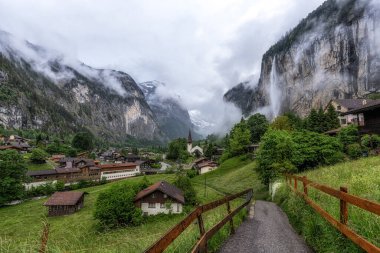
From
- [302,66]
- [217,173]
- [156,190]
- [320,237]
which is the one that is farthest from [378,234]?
[302,66]

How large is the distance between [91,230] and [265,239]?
28.8 metres

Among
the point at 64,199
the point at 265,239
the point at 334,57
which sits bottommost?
the point at 64,199

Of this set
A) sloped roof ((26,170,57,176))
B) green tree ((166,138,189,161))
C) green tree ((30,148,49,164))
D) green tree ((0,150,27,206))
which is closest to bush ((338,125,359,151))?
green tree ((0,150,27,206))

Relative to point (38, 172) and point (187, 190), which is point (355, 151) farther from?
point (38, 172)

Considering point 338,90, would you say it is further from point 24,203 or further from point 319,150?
point 24,203

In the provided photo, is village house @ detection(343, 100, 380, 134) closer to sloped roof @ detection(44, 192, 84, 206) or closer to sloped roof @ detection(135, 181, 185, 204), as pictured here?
sloped roof @ detection(135, 181, 185, 204)

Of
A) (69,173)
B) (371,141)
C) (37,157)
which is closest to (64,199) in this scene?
(69,173)

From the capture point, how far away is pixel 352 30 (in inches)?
5861

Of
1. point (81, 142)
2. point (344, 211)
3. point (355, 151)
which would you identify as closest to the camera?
point (344, 211)

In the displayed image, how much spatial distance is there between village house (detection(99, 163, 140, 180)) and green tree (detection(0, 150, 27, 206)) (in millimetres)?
33377

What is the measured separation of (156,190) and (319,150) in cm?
2732

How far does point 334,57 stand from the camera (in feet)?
510

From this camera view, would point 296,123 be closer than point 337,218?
No

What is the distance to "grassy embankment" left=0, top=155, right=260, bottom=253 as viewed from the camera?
Answer: 603cm
